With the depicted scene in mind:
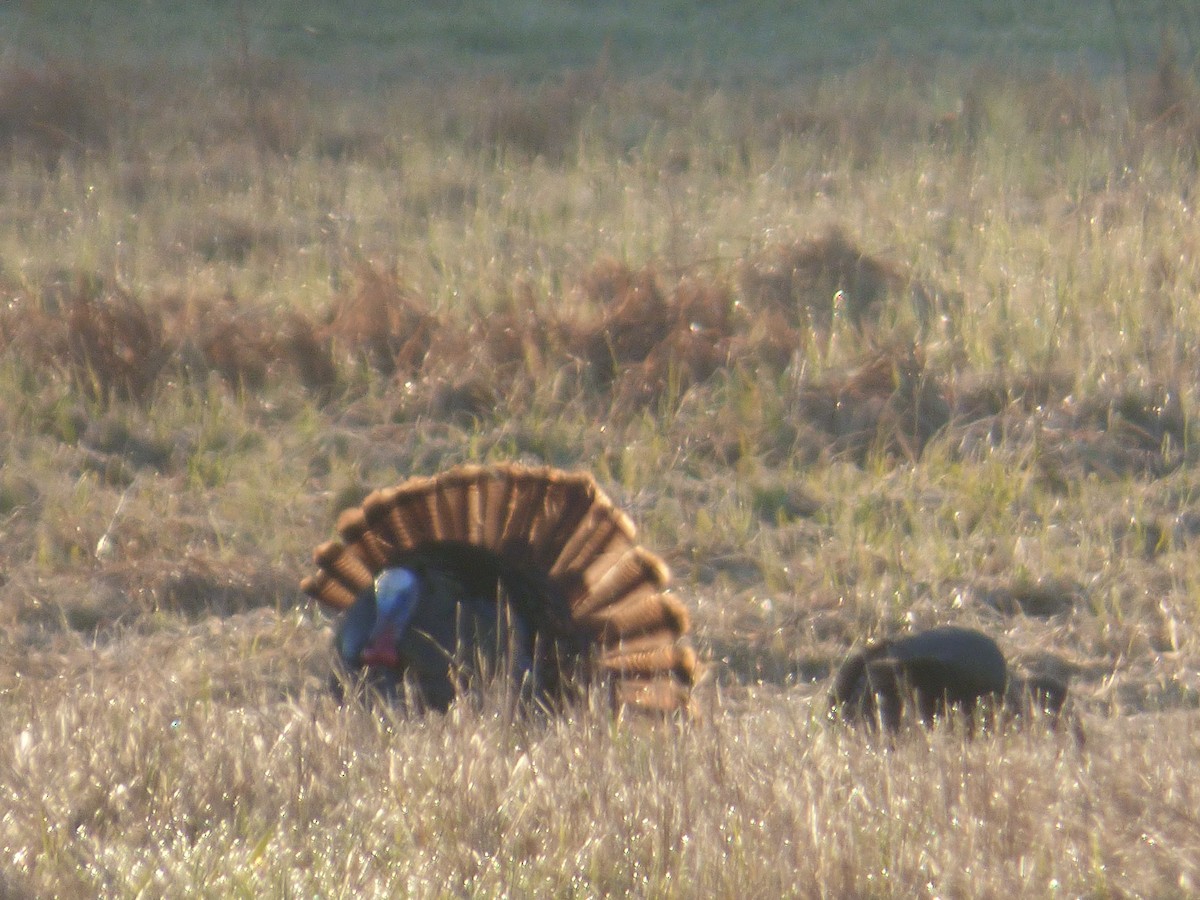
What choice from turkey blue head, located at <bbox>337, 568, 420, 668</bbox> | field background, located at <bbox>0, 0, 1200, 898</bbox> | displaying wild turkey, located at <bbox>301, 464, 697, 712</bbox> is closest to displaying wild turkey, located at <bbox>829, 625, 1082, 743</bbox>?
field background, located at <bbox>0, 0, 1200, 898</bbox>

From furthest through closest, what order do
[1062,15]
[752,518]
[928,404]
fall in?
[1062,15], [928,404], [752,518]

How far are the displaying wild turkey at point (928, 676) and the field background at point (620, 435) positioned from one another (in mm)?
302

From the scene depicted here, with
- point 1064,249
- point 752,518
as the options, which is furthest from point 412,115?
point 752,518

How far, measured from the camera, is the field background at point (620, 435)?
3.24 m

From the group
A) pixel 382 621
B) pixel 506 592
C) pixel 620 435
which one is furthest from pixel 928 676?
pixel 620 435

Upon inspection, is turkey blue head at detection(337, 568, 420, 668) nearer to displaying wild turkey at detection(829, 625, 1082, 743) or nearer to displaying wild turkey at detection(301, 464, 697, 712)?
displaying wild turkey at detection(301, 464, 697, 712)

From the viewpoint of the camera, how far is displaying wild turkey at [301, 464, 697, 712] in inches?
170

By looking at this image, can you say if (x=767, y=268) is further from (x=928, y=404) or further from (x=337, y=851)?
(x=337, y=851)

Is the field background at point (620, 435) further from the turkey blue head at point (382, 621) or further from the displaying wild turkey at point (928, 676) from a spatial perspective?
the displaying wild turkey at point (928, 676)

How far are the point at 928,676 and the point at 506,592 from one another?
1092mm

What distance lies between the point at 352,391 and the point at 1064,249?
11.3ft

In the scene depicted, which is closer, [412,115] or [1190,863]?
[1190,863]

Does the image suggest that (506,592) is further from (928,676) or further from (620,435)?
(620,435)

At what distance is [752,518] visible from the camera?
255 inches
